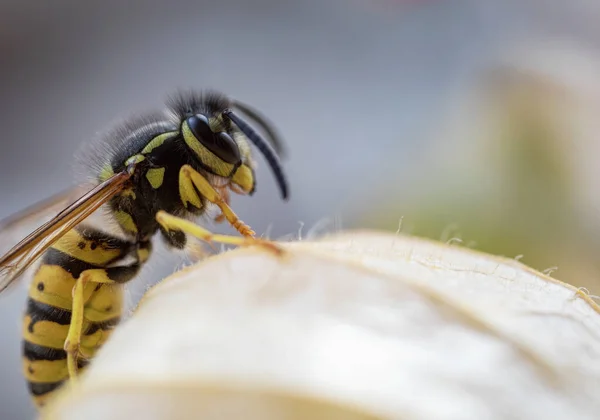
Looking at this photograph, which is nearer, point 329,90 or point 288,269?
point 288,269

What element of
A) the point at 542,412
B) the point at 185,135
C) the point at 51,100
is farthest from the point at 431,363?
the point at 51,100

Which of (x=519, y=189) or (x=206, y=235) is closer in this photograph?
(x=206, y=235)

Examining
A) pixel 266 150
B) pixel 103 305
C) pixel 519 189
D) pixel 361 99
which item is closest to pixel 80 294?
pixel 103 305

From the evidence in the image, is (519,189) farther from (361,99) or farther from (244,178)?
(361,99)

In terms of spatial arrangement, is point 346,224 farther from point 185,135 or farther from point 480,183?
point 185,135

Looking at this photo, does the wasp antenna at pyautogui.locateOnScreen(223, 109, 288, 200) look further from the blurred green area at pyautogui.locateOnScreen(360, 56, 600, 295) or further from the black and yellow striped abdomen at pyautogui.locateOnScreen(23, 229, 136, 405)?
the blurred green area at pyautogui.locateOnScreen(360, 56, 600, 295)

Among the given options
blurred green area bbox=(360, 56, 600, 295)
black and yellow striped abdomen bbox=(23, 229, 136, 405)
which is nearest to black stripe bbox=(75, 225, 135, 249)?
black and yellow striped abdomen bbox=(23, 229, 136, 405)

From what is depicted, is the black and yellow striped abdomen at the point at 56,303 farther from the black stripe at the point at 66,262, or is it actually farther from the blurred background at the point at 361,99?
the blurred background at the point at 361,99
